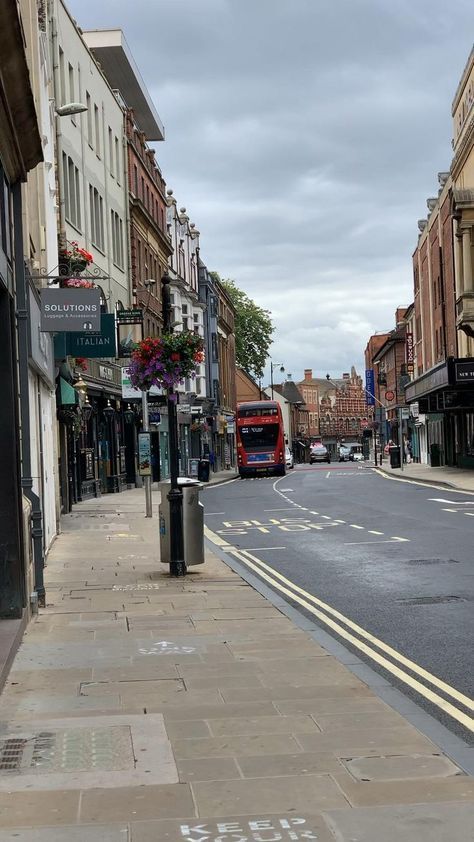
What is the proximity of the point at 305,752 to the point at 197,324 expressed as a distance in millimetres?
63316

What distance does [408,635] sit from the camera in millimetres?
10117

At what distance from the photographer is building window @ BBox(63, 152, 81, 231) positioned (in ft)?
111

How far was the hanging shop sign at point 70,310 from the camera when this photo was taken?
14.1 meters

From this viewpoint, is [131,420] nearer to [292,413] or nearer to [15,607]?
[15,607]

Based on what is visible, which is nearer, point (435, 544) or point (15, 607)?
point (15, 607)

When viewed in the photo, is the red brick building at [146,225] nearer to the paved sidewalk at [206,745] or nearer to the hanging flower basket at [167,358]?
the hanging flower basket at [167,358]

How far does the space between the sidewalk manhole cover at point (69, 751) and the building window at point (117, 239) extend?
3796 cm

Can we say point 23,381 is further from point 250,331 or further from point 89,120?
point 250,331

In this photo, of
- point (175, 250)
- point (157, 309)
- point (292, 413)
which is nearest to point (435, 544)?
point (157, 309)

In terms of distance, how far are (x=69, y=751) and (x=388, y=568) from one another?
32.4 ft

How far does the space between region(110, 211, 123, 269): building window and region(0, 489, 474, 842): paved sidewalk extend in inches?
1340

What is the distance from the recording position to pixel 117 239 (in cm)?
4466

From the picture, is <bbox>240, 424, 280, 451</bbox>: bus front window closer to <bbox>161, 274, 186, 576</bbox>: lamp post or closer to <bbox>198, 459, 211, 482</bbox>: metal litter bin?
<bbox>198, 459, 211, 482</bbox>: metal litter bin

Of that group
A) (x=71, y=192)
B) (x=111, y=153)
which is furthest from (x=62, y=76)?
(x=111, y=153)
